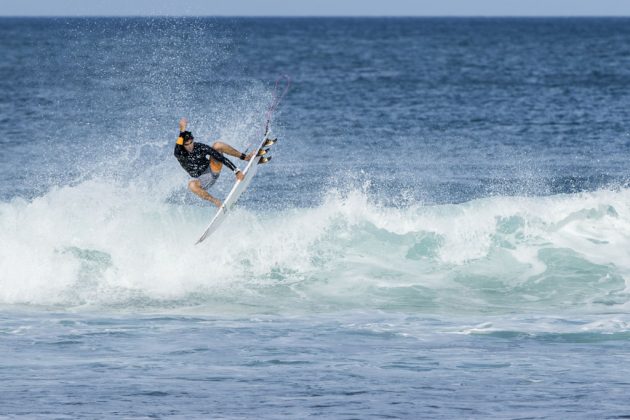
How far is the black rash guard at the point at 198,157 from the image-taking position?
14.7m

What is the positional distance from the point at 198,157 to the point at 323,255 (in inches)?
122

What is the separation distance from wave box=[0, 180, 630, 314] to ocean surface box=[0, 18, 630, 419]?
0.04 meters

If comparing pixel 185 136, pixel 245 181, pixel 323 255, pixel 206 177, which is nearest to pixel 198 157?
pixel 206 177

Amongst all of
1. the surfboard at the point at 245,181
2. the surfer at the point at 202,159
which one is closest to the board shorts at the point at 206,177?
the surfer at the point at 202,159

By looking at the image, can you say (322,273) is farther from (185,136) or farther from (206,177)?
(185,136)

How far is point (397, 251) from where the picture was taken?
17344mm

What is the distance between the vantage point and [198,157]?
48.9 feet

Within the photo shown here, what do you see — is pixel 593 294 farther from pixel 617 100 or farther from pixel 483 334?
pixel 617 100

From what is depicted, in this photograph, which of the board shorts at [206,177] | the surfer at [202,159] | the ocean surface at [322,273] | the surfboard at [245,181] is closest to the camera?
the ocean surface at [322,273]

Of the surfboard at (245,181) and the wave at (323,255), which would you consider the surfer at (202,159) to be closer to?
the surfboard at (245,181)

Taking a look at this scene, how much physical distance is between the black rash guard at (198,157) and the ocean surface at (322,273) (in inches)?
66.3

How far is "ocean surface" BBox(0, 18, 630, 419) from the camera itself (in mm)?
10375

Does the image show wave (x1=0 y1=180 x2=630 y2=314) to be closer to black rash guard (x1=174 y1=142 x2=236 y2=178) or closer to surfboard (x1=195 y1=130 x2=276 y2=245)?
surfboard (x1=195 y1=130 x2=276 y2=245)

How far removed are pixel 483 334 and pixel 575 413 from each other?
298 centimetres
